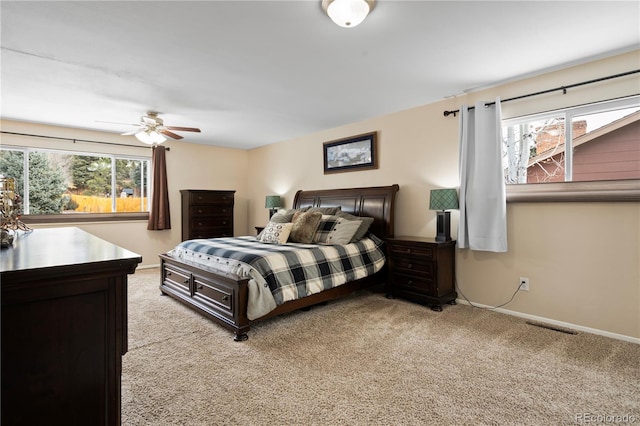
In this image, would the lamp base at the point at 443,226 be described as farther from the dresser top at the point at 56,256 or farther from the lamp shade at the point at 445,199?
the dresser top at the point at 56,256

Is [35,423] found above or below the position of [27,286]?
below

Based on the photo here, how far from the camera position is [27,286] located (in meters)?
0.94

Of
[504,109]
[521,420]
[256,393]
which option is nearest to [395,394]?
[521,420]

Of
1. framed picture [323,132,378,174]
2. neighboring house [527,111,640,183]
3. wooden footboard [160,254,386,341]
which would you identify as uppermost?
framed picture [323,132,378,174]

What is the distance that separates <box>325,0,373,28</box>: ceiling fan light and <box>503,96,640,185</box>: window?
2205 millimetres

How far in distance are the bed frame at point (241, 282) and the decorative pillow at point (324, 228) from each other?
566mm

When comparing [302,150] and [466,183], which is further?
[302,150]

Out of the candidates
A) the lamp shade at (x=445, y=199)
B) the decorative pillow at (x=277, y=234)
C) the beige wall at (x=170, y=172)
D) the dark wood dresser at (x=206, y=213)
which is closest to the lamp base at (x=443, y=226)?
the lamp shade at (x=445, y=199)

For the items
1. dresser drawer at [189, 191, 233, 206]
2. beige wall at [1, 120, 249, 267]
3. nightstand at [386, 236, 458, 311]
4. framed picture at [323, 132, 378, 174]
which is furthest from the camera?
dresser drawer at [189, 191, 233, 206]

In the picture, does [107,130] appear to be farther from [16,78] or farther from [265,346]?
[265,346]

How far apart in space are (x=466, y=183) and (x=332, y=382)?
249 centimetres

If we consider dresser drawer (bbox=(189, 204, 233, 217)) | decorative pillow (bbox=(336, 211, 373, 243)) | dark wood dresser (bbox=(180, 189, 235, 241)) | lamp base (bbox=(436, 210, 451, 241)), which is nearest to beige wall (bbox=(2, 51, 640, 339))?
lamp base (bbox=(436, 210, 451, 241))

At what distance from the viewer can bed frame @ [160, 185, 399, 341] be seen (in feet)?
8.81

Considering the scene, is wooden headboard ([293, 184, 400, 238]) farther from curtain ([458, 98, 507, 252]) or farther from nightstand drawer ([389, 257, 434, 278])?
curtain ([458, 98, 507, 252])
